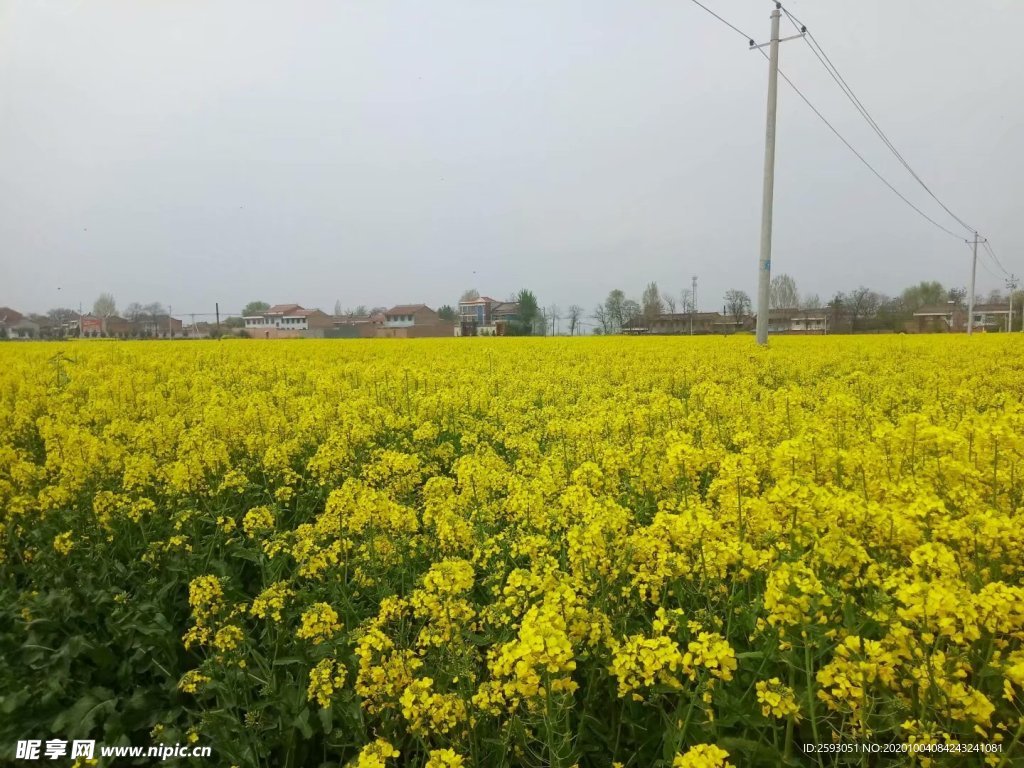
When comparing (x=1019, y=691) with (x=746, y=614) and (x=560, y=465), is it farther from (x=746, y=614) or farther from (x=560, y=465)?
(x=560, y=465)

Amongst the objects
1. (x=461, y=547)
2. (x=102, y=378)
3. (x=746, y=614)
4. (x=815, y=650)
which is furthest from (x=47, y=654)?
(x=102, y=378)

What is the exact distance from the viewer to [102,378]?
9039 mm

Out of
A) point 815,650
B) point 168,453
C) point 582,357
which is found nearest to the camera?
point 815,650

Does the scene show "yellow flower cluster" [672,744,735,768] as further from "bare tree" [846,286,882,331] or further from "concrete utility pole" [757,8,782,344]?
"bare tree" [846,286,882,331]

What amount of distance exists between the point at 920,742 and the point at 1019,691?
0.53m

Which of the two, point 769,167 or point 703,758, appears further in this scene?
point 769,167

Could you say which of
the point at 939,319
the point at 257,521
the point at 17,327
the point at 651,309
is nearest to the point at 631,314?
the point at 651,309

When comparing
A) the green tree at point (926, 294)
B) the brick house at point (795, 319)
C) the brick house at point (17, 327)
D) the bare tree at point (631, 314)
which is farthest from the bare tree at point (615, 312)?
the brick house at point (17, 327)

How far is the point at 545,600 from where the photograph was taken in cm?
192

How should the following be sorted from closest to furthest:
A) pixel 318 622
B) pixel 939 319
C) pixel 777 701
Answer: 1. pixel 777 701
2. pixel 318 622
3. pixel 939 319

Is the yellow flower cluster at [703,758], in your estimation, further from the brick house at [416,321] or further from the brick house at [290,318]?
the brick house at [290,318]

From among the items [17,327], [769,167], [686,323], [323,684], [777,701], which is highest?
[769,167]

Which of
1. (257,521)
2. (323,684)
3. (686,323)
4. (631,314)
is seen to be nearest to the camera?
(323,684)

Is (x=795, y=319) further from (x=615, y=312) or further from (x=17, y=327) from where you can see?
(x=17, y=327)
